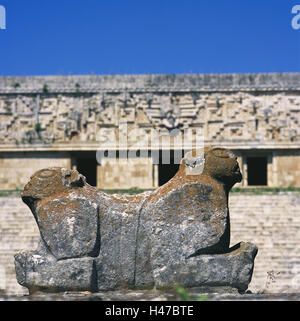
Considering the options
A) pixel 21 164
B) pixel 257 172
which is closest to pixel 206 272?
pixel 21 164

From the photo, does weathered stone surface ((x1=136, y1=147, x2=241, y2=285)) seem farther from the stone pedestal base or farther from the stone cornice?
the stone cornice

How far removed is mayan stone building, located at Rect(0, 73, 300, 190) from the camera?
20.4 metres

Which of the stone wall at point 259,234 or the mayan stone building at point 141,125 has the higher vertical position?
the mayan stone building at point 141,125

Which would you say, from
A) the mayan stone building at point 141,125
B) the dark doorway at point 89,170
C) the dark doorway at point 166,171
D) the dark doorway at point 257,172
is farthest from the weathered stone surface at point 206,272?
the dark doorway at point 257,172

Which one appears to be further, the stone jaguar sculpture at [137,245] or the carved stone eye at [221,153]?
the carved stone eye at [221,153]

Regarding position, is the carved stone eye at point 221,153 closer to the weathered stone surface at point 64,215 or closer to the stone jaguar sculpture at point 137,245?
the stone jaguar sculpture at point 137,245

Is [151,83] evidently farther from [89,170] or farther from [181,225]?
[181,225]

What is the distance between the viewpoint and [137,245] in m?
6.58

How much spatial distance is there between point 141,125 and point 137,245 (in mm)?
14082

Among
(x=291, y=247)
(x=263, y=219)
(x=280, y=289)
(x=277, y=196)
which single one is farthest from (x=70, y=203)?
(x=277, y=196)

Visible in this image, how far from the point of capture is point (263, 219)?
603 inches

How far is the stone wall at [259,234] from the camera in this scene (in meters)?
12.3

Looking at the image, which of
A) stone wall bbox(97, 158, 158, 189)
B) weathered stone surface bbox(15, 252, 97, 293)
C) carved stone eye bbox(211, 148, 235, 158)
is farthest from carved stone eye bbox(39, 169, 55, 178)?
stone wall bbox(97, 158, 158, 189)

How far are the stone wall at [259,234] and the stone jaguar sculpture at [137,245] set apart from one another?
5106 millimetres
